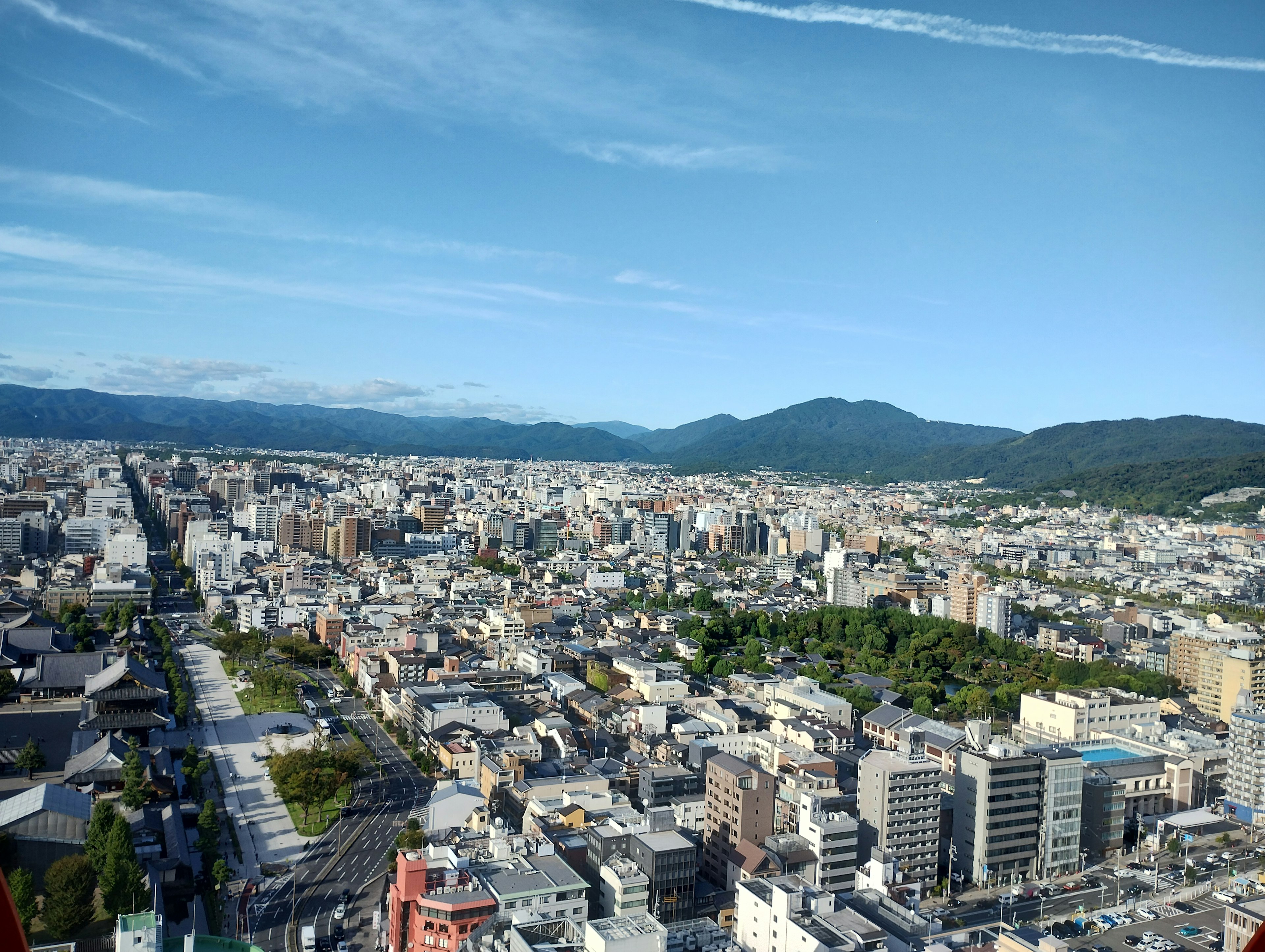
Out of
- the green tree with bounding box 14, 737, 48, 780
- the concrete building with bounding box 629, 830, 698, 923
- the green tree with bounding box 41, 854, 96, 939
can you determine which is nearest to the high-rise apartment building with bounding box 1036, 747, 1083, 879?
the concrete building with bounding box 629, 830, 698, 923

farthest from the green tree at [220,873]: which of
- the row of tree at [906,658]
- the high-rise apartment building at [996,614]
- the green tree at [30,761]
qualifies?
the high-rise apartment building at [996,614]

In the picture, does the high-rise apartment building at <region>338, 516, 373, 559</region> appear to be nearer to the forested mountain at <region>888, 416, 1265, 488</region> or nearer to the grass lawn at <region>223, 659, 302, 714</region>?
the grass lawn at <region>223, 659, 302, 714</region>

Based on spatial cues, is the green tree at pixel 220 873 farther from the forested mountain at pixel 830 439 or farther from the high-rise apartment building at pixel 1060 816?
the forested mountain at pixel 830 439

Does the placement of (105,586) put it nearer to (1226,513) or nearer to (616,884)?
(616,884)

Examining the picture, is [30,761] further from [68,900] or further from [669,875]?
[669,875]

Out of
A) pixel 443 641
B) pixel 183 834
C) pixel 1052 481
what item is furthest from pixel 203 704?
pixel 1052 481

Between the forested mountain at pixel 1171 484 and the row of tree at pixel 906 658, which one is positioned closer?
the row of tree at pixel 906 658
